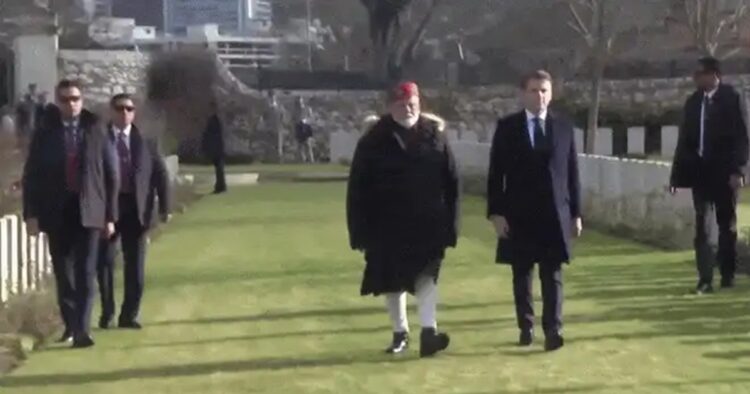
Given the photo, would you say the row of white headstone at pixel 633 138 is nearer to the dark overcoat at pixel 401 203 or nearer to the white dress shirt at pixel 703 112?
the white dress shirt at pixel 703 112

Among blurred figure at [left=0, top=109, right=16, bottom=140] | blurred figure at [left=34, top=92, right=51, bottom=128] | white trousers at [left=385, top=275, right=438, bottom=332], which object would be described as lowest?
blurred figure at [left=0, top=109, right=16, bottom=140]

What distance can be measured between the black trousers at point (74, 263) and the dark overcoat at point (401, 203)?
1.92m

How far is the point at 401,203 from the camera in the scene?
1102cm

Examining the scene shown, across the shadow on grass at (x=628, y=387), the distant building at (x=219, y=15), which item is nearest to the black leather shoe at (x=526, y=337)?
the shadow on grass at (x=628, y=387)

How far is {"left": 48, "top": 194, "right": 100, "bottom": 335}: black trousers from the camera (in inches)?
470

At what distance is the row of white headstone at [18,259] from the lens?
540 inches

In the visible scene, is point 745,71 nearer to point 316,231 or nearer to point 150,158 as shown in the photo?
point 316,231

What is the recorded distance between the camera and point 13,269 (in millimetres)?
14109

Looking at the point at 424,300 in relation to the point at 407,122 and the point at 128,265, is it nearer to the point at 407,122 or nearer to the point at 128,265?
the point at 407,122

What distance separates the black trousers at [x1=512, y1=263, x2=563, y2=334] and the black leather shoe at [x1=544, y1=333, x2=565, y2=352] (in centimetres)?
3

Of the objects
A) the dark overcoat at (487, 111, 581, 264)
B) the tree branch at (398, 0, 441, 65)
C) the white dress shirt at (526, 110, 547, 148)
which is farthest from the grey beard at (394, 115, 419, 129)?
the tree branch at (398, 0, 441, 65)

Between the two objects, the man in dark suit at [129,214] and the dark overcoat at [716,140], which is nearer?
the man in dark suit at [129,214]

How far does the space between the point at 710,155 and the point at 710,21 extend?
2623cm

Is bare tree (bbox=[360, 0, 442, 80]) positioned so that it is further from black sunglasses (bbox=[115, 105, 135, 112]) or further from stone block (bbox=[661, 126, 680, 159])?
black sunglasses (bbox=[115, 105, 135, 112])
